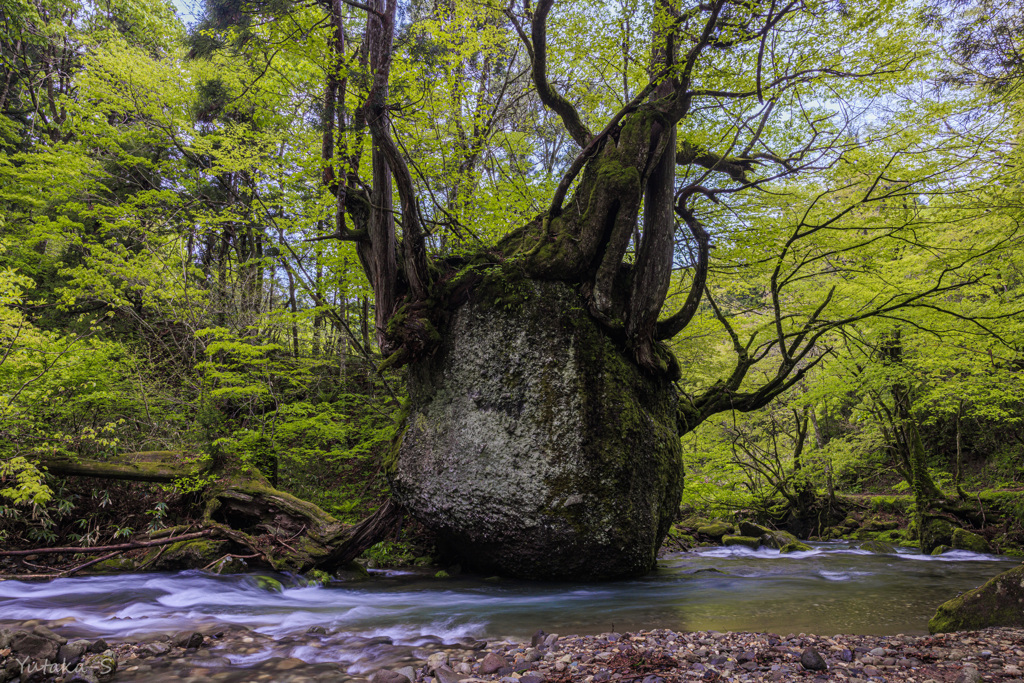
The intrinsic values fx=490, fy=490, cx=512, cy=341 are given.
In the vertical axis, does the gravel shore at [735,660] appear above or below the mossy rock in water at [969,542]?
above

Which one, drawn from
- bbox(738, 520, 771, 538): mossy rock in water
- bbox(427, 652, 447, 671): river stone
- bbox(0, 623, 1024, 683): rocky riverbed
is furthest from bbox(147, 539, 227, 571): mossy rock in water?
bbox(738, 520, 771, 538): mossy rock in water

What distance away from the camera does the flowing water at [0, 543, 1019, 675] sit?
425 cm

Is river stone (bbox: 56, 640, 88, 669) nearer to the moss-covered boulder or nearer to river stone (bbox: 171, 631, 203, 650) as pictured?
river stone (bbox: 171, 631, 203, 650)

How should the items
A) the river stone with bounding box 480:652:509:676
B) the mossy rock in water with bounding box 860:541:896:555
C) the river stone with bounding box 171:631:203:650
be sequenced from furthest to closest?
the mossy rock in water with bounding box 860:541:896:555
the river stone with bounding box 171:631:203:650
the river stone with bounding box 480:652:509:676

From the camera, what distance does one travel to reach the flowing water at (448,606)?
4.25 m

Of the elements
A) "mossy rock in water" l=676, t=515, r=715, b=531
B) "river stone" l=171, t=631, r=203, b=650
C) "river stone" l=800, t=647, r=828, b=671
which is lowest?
"mossy rock in water" l=676, t=515, r=715, b=531

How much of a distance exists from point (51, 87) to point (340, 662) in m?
18.9

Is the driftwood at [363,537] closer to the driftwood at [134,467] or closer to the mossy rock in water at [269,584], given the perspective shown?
the mossy rock in water at [269,584]

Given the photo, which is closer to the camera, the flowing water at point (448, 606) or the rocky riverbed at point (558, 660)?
the rocky riverbed at point (558, 660)

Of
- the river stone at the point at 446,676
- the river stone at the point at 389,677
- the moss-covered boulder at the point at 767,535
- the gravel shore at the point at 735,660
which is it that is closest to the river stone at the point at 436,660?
the gravel shore at the point at 735,660

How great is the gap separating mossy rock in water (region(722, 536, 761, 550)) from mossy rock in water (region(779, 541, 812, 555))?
51 centimetres

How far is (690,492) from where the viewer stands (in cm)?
840

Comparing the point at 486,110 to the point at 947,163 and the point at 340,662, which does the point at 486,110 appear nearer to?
the point at 947,163

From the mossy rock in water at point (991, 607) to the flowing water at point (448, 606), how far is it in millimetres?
440
